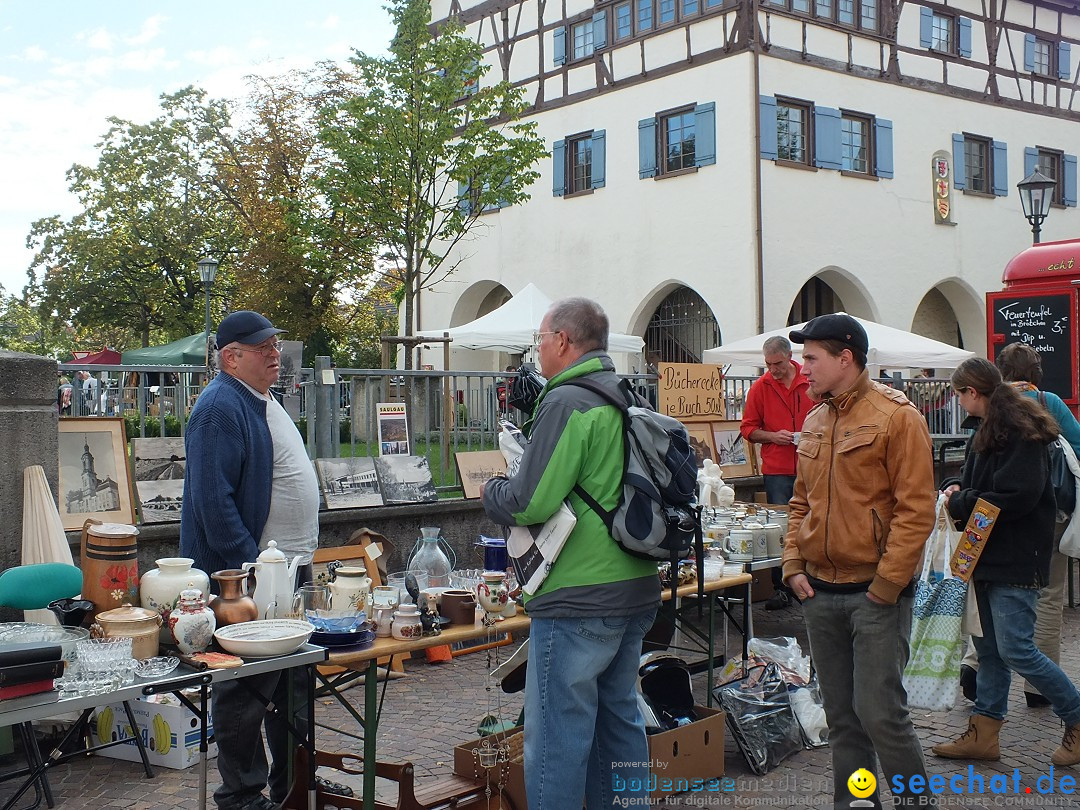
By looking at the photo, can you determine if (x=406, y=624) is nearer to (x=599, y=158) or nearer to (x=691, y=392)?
(x=691, y=392)

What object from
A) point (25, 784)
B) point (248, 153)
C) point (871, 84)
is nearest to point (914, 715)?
point (25, 784)

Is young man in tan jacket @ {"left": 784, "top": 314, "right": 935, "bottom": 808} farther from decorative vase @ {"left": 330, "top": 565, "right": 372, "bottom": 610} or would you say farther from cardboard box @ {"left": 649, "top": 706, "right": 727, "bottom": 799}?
decorative vase @ {"left": 330, "top": 565, "right": 372, "bottom": 610}

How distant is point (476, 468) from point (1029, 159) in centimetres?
1713

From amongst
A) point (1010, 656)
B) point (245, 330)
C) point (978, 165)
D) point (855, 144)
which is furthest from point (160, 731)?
point (978, 165)

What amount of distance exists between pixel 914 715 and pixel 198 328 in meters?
30.8

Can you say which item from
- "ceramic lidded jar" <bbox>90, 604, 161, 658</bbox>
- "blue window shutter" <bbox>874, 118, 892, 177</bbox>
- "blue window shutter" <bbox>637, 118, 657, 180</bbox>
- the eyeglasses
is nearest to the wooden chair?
"ceramic lidded jar" <bbox>90, 604, 161, 658</bbox>

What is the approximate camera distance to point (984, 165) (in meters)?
19.6

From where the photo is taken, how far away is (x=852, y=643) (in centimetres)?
358

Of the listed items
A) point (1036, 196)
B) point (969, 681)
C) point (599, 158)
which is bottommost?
point (969, 681)

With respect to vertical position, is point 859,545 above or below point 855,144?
below

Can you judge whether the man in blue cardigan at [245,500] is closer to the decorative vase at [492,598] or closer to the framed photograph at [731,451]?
the decorative vase at [492,598]

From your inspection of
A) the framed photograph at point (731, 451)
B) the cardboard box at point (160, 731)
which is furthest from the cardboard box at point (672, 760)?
the framed photograph at point (731, 451)

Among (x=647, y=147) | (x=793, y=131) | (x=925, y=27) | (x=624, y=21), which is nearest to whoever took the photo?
(x=793, y=131)

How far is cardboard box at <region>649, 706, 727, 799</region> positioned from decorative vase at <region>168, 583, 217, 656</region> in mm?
1948
